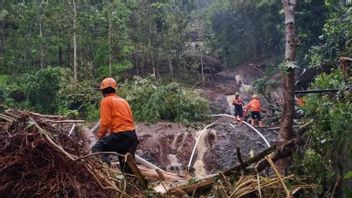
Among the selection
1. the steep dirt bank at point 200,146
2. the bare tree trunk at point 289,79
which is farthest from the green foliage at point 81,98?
the bare tree trunk at point 289,79

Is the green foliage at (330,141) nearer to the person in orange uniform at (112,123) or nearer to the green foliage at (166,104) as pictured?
the person in orange uniform at (112,123)

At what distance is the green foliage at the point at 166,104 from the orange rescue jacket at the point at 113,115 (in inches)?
376

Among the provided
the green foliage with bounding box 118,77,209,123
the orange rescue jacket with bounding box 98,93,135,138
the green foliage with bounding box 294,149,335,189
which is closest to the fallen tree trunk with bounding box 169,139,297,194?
the green foliage with bounding box 294,149,335,189

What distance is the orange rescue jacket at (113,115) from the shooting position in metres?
5.74

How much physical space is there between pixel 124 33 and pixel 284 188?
2180 cm

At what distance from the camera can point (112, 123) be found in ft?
19.1

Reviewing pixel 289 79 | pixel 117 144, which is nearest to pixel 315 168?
pixel 289 79

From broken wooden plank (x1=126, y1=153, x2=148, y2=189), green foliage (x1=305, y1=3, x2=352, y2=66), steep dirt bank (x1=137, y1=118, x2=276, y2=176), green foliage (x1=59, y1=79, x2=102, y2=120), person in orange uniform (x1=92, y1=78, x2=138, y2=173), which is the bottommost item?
steep dirt bank (x1=137, y1=118, x2=276, y2=176)

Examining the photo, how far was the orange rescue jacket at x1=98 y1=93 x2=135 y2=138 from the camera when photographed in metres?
5.74

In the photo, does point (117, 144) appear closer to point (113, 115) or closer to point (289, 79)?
point (113, 115)

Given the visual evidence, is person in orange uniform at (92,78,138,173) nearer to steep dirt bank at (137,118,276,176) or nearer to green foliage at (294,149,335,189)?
green foliage at (294,149,335,189)

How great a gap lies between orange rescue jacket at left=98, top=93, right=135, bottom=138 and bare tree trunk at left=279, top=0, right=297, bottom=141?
1832 millimetres

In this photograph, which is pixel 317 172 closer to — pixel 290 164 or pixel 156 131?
pixel 290 164

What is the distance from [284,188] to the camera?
4.41 meters
